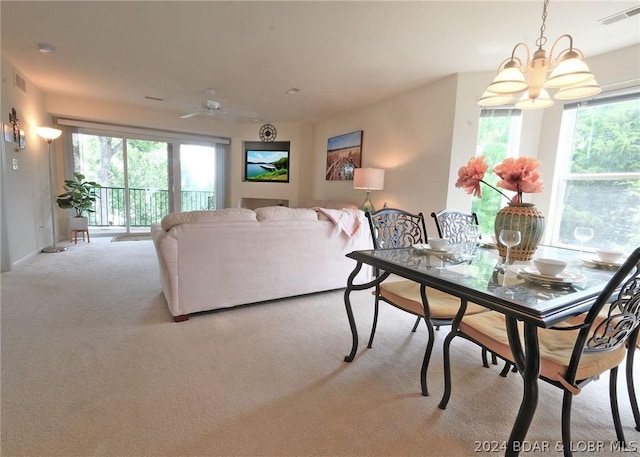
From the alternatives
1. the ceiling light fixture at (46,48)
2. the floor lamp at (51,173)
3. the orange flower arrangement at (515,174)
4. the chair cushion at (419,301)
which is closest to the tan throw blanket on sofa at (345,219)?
the chair cushion at (419,301)

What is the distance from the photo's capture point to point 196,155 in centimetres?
656

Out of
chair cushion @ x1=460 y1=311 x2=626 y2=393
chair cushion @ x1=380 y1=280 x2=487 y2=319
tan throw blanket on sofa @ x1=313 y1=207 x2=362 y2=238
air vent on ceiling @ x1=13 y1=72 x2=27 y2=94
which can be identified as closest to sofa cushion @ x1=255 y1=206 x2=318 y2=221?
tan throw blanket on sofa @ x1=313 y1=207 x2=362 y2=238

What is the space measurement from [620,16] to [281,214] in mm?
2969

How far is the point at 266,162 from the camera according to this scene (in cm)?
665

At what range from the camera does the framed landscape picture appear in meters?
5.04

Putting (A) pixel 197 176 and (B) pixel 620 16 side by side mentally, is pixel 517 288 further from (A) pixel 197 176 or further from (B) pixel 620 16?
(A) pixel 197 176

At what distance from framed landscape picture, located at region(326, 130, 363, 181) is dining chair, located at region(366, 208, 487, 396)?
301cm

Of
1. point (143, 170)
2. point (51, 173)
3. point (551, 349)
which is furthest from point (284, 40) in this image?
point (51, 173)

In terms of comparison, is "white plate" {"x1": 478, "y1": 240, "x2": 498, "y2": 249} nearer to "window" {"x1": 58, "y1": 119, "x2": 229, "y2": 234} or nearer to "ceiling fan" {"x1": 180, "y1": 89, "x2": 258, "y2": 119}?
"ceiling fan" {"x1": 180, "y1": 89, "x2": 258, "y2": 119}

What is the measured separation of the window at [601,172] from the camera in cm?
269

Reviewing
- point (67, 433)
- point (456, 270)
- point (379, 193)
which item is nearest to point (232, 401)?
point (67, 433)

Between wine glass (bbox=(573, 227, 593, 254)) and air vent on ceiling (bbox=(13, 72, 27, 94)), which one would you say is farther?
air vent on ceiling (bbox=(13, 72, 27, 94))

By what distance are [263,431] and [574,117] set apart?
3942mm

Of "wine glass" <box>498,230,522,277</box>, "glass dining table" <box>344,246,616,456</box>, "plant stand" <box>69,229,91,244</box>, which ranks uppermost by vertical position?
"wine glass" <box>498,230,522,277</box>
